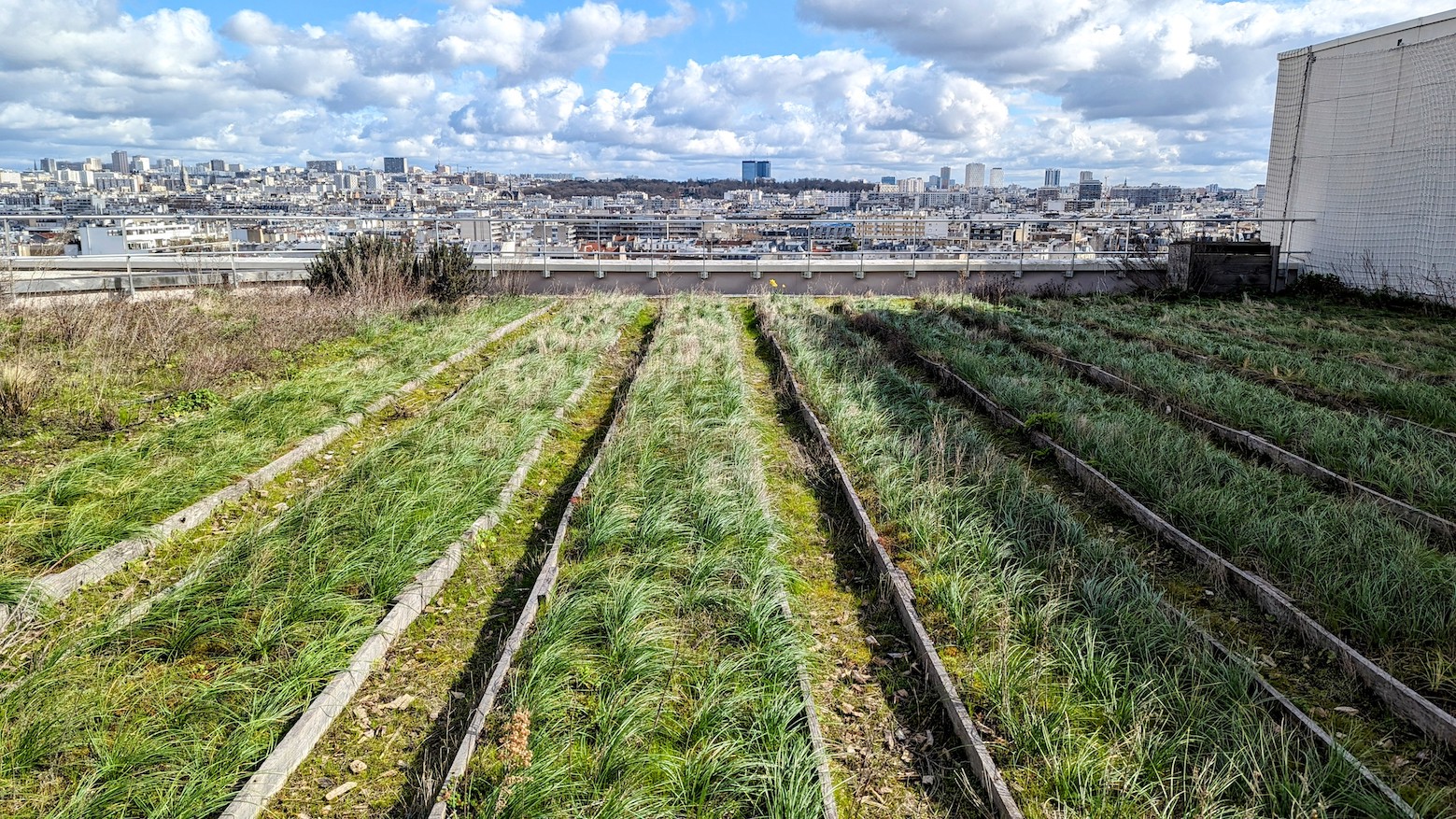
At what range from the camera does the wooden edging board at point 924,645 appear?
3.22 metres

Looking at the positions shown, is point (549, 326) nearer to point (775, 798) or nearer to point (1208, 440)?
point (1208, 440)

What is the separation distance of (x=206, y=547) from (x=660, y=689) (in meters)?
3.04

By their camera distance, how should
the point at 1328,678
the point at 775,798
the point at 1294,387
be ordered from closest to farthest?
1. the point at 775,798
2. the point at 1328,678
3. the point at 1294,387

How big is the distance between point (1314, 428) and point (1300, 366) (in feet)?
11.4

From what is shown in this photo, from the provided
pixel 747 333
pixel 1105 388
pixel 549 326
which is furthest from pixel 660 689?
pixel 747 333

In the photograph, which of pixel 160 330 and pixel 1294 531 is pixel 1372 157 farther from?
pixel 160 330

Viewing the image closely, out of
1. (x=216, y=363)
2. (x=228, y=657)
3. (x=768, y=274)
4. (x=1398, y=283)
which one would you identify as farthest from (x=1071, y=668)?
(x=768, y=274)

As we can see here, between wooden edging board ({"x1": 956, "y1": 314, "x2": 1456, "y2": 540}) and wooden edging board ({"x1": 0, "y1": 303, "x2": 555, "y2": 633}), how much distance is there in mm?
7411

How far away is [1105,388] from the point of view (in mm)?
10172

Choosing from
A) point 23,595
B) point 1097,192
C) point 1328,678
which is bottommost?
point 1328,678

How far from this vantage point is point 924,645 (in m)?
4.27

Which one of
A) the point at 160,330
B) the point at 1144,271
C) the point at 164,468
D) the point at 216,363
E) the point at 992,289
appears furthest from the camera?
the point at 1144,271

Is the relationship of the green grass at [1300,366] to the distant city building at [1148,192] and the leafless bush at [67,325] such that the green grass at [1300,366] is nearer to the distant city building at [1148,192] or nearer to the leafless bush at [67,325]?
the leafless bush at [67,325]

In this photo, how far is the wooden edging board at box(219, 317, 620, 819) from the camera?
3.13 m
